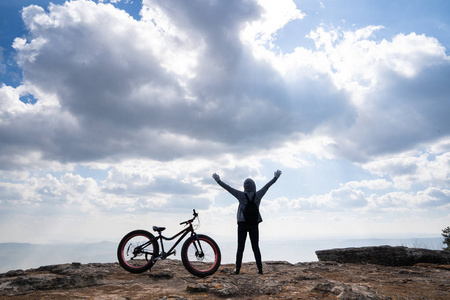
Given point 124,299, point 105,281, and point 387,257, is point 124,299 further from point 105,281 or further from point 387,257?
point 387,257

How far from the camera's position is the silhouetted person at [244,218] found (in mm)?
8500

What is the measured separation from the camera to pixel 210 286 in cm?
630

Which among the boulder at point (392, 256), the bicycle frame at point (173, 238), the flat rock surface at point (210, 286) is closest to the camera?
the flat rock surface at point (210, 286)

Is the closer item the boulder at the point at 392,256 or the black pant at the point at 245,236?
the black pant at the point at 245,236

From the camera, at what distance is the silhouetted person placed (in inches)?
335

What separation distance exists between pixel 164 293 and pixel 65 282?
2700 mm

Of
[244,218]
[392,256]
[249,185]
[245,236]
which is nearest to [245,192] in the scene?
[249,185]

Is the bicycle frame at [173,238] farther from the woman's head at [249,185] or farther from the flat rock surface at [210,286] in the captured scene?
the woman's head at [249,185]

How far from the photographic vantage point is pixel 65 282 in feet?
22.8

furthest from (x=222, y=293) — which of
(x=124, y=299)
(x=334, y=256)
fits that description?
(x=334, y=256)

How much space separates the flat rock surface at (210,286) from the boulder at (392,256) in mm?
2211

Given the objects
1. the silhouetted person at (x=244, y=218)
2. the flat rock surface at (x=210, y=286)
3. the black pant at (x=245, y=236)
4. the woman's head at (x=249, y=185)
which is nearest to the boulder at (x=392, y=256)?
the flat rock surface at (x=210, y=286)

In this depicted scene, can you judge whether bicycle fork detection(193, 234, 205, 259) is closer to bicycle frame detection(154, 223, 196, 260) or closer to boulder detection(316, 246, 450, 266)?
bicycle frame detection(154, 223, 196, 260)

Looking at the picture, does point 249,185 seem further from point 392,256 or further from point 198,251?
point 392,256
